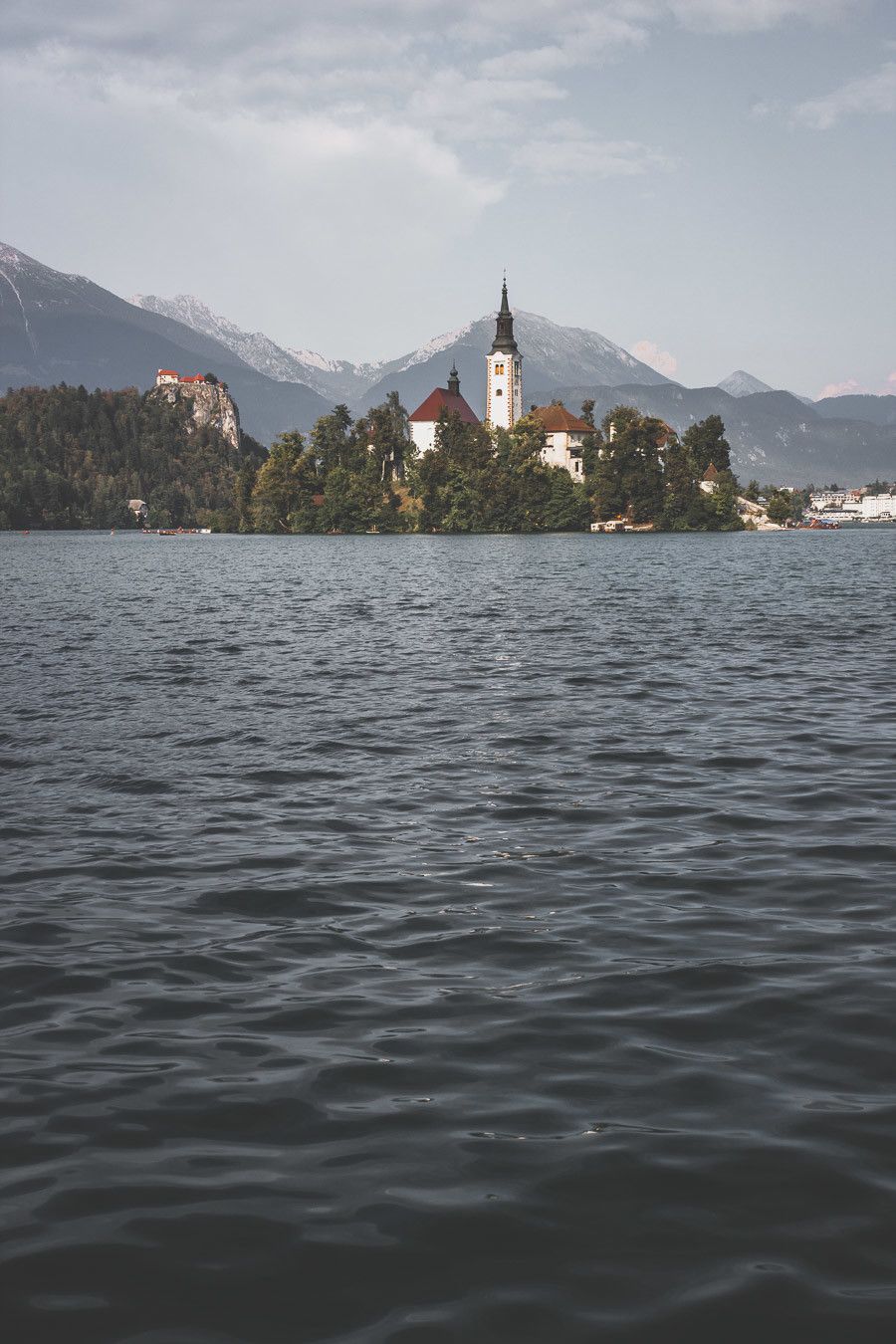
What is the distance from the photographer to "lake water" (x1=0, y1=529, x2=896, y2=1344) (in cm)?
561

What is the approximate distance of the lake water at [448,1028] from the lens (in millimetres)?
5609

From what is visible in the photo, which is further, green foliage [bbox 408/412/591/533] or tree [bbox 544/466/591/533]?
tree [bbox 544/466/591/533]

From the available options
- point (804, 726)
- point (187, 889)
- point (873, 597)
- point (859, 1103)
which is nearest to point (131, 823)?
point (187, 889)

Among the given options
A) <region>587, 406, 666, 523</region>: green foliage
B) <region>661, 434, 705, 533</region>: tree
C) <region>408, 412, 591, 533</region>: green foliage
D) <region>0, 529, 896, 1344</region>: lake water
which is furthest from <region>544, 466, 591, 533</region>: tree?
<region>0, 529, 896, 1344</region>: lake water

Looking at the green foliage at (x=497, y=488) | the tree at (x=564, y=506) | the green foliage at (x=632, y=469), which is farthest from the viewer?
the tree at (x=564, y=506)

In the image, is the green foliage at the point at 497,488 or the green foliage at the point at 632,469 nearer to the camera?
the green foliage at the point at 497,488

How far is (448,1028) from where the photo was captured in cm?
862

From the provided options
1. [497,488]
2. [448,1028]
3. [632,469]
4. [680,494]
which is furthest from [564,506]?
[448,1028]

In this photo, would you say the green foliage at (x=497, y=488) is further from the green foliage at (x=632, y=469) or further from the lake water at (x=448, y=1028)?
the lake water at (x=448, y=1028)

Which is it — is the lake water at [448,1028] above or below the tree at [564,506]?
below

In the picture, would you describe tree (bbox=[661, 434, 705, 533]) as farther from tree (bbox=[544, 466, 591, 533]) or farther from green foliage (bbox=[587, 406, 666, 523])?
tree (bbox=[544, 466, 591, 533])

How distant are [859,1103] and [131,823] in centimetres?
1021

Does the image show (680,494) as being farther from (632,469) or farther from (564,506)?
(564,506)

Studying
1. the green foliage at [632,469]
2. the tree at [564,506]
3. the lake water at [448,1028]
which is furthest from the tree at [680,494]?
the lake water at [448,1028]
